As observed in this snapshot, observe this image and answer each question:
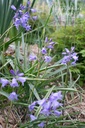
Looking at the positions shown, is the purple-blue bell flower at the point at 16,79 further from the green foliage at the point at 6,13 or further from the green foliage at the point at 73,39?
the green foliage at the point at 73,39

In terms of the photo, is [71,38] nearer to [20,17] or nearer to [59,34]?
[59,34]

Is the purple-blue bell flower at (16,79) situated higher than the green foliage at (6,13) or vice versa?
the green foliage at (6,13)

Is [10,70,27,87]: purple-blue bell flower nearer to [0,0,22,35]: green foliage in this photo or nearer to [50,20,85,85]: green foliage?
[0,0,22,35]: green foliage

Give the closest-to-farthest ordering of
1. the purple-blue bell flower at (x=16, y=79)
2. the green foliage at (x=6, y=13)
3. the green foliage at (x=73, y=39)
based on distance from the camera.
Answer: the purple-blue bell flower at (x=16, y=79), the green foliage at (x=6, y=13), the green foliage at (x=73, y=39)

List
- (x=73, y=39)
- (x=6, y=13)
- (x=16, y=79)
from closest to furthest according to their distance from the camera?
(x=16, y=79) → (x=6, y=13) → (x=73, y=39)

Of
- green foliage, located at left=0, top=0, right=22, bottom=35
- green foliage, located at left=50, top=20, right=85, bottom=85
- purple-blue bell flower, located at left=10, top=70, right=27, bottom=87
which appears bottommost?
purple-blue bell flower, located at left=10, top=70, right=27, bottom=87

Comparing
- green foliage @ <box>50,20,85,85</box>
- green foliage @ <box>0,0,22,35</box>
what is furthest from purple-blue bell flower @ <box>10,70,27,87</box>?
green foliage @ <box>50,20,85,85</box>

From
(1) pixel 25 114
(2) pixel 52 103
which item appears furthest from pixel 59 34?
(2) pixel 52 103

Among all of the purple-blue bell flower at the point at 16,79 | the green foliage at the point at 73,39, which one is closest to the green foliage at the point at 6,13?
the green foliage at the point at 73,39

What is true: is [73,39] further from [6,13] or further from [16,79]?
[16,79]

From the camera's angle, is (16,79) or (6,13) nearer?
(16,79)

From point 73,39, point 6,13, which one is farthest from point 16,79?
point 73,39

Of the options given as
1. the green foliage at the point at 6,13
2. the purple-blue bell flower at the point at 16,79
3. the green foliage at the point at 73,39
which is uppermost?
the green foliage at the point at 6,13
